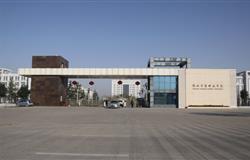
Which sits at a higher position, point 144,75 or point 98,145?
point 144,75

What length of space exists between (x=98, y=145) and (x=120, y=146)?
2.60 ft

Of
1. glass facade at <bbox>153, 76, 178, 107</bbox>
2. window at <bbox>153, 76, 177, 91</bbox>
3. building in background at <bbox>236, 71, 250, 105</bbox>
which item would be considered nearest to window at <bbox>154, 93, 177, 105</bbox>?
glass facade at <bbox>153, 76, 178, 107</bbox>

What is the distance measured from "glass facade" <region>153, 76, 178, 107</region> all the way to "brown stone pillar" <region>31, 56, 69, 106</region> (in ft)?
66.4

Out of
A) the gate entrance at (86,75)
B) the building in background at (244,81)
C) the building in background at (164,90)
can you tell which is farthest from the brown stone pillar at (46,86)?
the building in background at (244,81)

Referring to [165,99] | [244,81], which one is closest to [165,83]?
[165,99]

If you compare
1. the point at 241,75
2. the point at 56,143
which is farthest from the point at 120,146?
the point at 241,75

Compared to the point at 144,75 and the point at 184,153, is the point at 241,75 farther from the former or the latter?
the point at 184,153

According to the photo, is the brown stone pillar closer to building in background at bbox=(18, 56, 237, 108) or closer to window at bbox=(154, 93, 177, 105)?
building in background at bbox=(18, 56, 237, 108)

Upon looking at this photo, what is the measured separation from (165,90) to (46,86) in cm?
2472

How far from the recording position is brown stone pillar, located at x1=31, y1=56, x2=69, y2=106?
70.9 meters

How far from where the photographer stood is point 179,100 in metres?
68.3

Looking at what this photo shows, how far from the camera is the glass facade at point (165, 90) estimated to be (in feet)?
230

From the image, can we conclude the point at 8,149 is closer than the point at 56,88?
Yes

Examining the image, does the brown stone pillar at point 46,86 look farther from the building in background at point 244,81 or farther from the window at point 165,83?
the building in background at point 244,81
